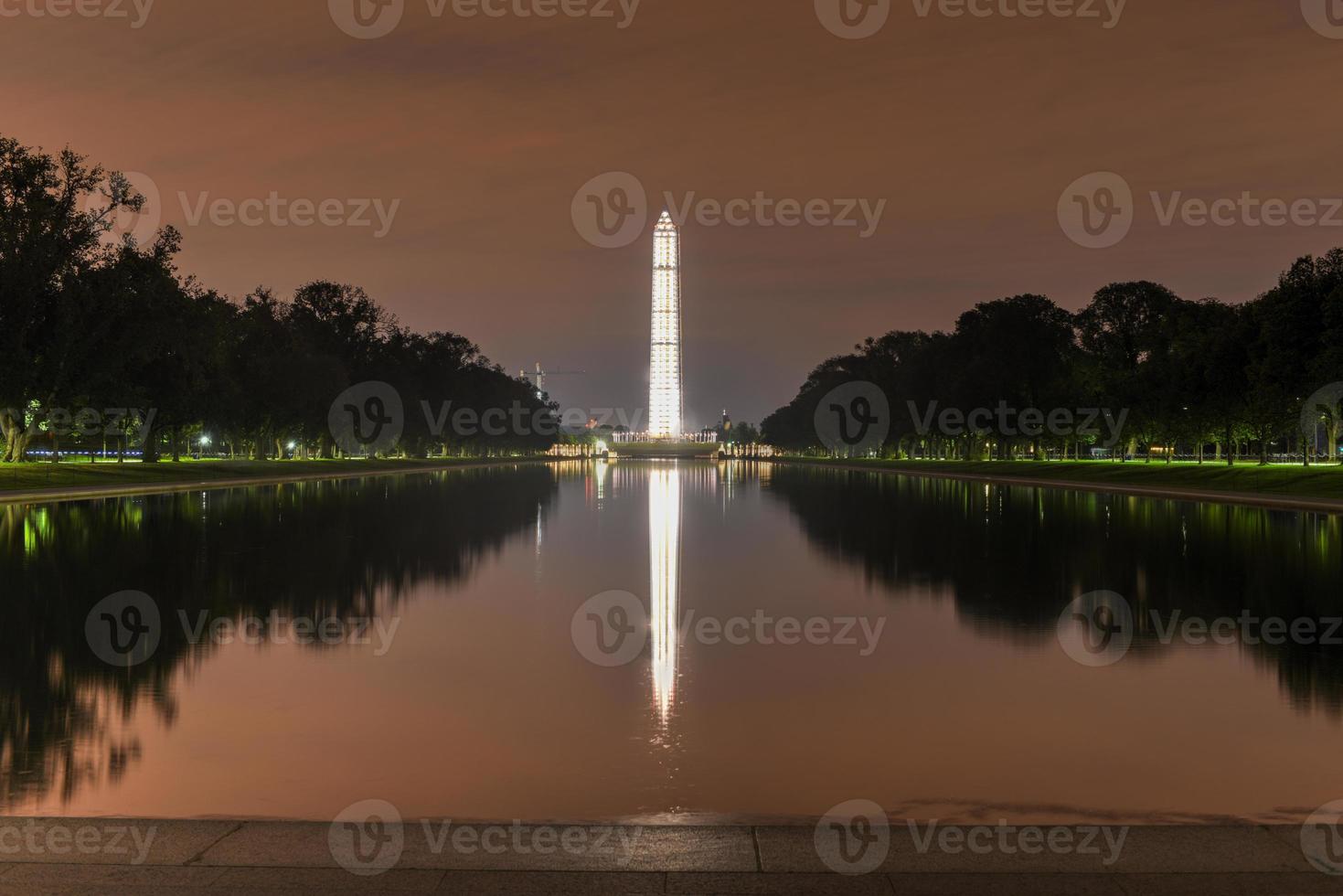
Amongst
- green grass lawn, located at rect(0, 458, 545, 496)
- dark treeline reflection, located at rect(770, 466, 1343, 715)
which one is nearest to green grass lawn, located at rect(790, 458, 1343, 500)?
dark treeline reflection, located at rect(770, 466, 1343, 715)

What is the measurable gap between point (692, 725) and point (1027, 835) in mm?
4110

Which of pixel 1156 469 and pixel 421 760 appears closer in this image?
pixel 421 760

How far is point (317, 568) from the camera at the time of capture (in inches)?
925

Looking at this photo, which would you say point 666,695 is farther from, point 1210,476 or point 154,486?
point 1210,476

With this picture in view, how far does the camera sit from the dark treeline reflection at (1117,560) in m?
16.5

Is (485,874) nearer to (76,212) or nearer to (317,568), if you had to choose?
(317,568)

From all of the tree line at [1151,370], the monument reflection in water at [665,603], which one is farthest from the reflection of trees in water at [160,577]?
the tree line at [1151,370]

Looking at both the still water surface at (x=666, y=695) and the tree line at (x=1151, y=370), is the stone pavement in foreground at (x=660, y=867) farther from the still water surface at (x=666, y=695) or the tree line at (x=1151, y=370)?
the tree line at (x=1151, y=370)

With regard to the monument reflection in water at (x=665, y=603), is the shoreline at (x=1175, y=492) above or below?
above

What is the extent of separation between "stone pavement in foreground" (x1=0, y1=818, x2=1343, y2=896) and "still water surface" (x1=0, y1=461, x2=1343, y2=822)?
1.07 m

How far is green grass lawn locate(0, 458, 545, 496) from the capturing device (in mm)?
58625

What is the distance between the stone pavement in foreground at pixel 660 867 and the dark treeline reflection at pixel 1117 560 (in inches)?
220

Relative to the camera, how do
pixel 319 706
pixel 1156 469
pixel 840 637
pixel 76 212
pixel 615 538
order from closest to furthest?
1. pixel 319 706
2. pixel 840 637
3. pixel 615 538
4. pixel 76 212
5. pixel 1156 469

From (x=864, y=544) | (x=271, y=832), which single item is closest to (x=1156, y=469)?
(x=864, y=544)
